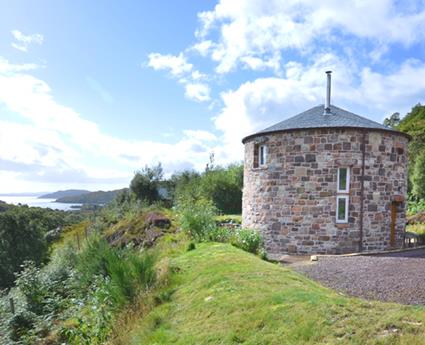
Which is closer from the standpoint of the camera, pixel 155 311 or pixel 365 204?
pixel 155 311

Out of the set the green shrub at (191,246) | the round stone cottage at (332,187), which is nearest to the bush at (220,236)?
the green shrub at (191,246)

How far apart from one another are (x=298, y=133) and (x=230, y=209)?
13.6 m

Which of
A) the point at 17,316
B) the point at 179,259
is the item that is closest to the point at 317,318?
the point at 179,259

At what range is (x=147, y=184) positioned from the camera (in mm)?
28688

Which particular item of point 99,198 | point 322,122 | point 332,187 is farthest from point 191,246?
point 99,198

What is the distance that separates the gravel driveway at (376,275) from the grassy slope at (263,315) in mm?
1133

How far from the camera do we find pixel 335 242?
11.6 meters

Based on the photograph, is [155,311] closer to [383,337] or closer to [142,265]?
[142,265]

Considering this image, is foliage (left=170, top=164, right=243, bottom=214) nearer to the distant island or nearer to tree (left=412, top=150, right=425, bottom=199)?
the distant island

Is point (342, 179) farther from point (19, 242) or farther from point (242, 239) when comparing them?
point (19, 242)

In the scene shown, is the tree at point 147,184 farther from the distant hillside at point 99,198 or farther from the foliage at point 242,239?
the foliage at point 242,239

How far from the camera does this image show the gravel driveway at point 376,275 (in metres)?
6.03

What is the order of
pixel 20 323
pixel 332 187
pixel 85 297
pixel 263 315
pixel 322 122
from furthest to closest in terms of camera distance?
pixel 322 122, pixel 332 187, pixel 20 323, pixel 85 297, pixel 263 315

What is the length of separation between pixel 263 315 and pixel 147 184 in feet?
81.4
